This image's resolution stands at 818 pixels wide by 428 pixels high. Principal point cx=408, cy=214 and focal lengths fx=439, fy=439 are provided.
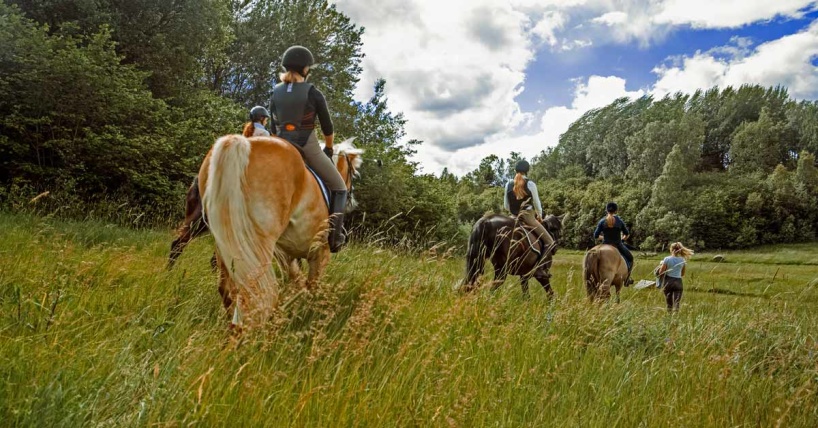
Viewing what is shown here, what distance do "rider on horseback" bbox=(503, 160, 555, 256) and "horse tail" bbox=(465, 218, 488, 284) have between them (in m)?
1.01

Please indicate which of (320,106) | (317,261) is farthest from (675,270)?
(320,106)

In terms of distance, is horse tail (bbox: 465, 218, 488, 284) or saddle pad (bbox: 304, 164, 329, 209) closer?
saddle pad (bbox: 304, 164, 329, 209)

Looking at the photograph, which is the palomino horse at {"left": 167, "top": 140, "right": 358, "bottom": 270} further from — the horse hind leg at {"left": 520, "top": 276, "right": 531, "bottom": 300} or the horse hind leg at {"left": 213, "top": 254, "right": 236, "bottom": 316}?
the horse hind leg at {"left": 520, "top": 276, "right": 531, "bottom": 300}

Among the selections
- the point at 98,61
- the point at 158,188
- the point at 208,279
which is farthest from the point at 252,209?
the point at 98,61

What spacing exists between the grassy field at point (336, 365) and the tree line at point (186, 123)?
240cm

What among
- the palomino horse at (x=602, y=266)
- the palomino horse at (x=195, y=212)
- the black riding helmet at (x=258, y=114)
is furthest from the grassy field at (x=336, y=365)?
the palomino horse at (x=602, y=266)

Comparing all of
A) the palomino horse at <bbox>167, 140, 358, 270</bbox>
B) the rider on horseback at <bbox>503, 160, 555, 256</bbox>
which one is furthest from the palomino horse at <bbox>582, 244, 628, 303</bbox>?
the palomino horse at <bbox>167, 140, 358, 270</bbox>

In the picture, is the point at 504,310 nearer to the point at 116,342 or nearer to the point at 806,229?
the point at 116,342

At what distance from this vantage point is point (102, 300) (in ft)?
10.4

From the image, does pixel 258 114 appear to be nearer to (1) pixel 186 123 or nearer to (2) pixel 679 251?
(1) pixel 186 123

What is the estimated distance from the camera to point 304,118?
4.77 meters

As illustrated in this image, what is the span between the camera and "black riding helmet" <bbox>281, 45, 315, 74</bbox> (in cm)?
477

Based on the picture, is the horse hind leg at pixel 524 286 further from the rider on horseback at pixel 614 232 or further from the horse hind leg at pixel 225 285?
the horse hind leg at pixel 225 285

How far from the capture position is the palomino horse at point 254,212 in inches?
128
